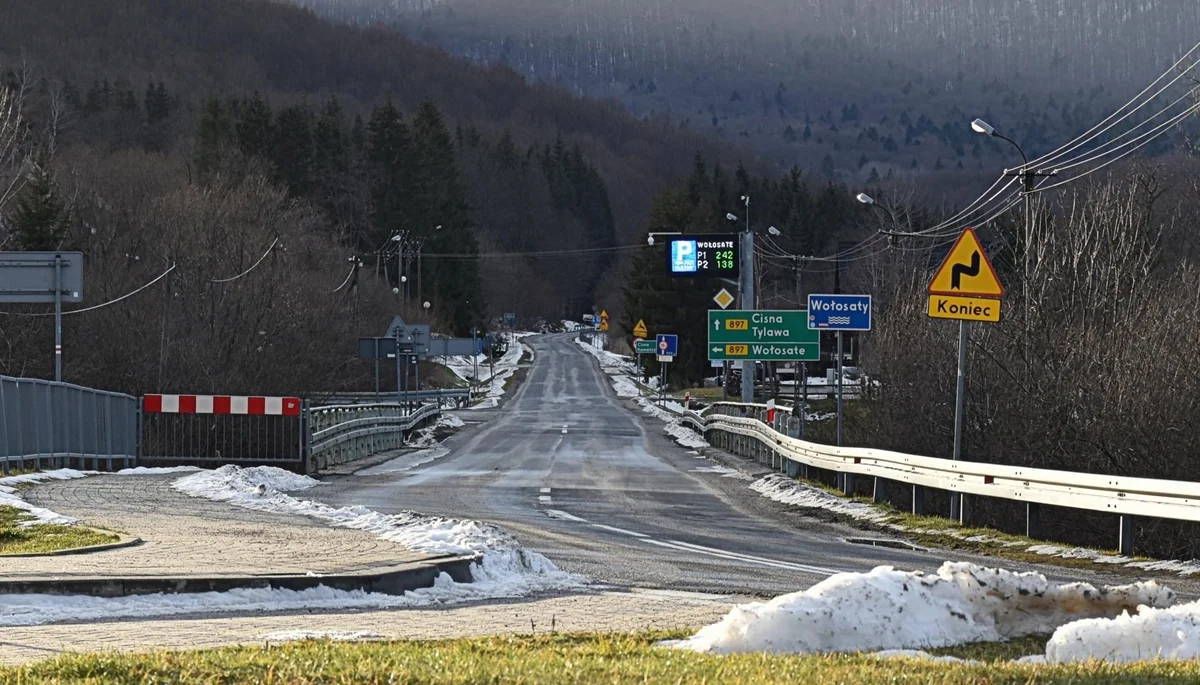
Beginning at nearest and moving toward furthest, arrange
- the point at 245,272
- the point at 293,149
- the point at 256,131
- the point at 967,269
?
1. the point at 967,269
2. the point at 245,272
3. the point at 256,131
4. the point at 293,149

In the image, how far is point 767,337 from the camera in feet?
147

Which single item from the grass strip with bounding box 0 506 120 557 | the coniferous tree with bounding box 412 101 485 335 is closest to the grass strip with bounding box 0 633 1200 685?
the grass strip with bounding box 0 506 120 557

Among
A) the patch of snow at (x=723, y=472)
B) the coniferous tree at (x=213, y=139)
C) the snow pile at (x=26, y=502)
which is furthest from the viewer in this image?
the coniferous tree at (x=213, y=139)

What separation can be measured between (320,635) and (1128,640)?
499 cm

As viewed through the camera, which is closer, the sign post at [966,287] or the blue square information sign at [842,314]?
the sign post at [966,287]

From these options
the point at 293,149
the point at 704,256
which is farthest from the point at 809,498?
the point at 293,149

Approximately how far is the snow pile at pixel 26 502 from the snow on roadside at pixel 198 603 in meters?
5.46

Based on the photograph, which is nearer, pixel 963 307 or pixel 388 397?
pixel 963 307

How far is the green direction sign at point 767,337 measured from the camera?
4359 centimetres

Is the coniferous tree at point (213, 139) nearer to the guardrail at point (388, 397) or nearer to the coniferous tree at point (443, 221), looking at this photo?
the coniferous tree at point (443, 221)

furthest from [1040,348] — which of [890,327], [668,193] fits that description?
[668,193]

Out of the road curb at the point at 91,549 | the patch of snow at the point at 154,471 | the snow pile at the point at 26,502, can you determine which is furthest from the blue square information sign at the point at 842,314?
the road curb at the point at 91,549

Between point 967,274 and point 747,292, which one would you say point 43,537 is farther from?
point 747,292

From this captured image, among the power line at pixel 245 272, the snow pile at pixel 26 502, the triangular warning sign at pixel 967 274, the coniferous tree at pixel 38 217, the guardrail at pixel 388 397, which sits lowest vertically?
the guardrail at pixel 388 397
